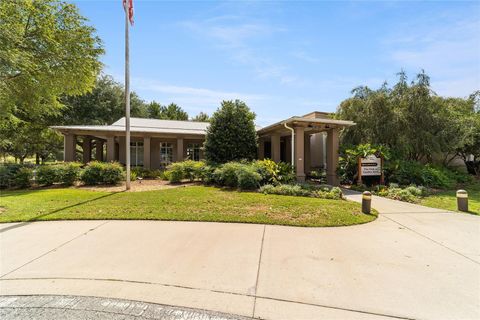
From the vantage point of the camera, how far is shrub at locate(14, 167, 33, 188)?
1244cm

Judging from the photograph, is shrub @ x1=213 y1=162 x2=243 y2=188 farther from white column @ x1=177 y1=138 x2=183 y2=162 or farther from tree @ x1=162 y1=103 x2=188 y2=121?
tree @ x1=162 y1=103 x2=188 y2=121

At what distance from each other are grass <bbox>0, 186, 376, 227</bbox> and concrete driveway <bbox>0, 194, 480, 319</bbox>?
23.4 inches

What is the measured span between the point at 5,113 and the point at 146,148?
24.4 feet

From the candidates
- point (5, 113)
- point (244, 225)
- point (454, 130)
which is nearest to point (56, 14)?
point (5, 113)

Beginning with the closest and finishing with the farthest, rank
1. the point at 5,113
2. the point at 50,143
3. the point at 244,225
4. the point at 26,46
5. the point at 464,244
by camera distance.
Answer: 1. the point at 464,244
2. the point at 244,225
3. the point at 26,46
4. the point at 5,113
5. the point at 50,143

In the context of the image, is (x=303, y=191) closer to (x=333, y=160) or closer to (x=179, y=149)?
(x=333, y=160)

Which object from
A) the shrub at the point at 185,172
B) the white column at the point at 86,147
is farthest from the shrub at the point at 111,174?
the white column at the point at 86,147

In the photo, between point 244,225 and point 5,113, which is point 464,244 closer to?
point 244,225

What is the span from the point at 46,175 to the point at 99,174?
2532mm

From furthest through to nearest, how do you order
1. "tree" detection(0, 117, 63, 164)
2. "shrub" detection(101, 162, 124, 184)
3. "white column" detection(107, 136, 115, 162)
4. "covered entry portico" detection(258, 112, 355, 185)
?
1. "tree" detection(0, 117, 63, 164)
2. "white column" detection(107, 136, 115, 162)
3. "shrub" detection(101, 162, 124, 184)
4. "covered entry portico" detection(258, 112, 355, 185)

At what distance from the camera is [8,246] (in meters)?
4.80

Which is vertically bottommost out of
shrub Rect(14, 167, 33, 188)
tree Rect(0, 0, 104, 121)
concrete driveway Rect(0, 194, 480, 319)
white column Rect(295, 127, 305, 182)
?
concrete driveway Rect(0, 194, 480, 319)

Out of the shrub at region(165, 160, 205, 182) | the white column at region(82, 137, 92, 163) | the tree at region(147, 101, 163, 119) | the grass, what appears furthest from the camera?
the tree at region(147, 101, 163, 119)

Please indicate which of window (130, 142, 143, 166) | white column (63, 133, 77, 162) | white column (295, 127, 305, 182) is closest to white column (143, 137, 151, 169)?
window (130, 142, 143, 166)
